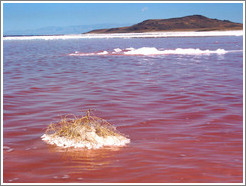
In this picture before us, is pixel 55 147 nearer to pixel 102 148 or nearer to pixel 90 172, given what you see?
pixel 102 148

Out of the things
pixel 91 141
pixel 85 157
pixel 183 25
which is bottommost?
pixel 85 157

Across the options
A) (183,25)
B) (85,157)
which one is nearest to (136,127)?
(85,157)

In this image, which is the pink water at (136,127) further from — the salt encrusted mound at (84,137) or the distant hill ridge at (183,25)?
the distant hill ridge at (183,25)

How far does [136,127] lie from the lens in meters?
5.56

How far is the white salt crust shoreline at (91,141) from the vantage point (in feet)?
15.0

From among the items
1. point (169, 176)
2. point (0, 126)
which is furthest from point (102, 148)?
point (0, 126)

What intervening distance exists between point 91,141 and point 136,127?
1.20 m

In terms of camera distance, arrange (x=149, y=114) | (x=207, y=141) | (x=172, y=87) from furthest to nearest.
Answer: (x=172, y=87) → (x=149, y=114) → (x=207, y=141)

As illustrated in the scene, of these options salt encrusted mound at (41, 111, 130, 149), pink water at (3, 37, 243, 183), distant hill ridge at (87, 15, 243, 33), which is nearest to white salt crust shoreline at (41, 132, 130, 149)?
salt encrusted mound at (41, 111, 130, 149)

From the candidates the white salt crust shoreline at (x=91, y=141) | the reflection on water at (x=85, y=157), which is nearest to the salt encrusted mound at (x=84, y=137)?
the white salt crust shoreline at (x=91, y=141)

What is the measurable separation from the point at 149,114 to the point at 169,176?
8.75 ft

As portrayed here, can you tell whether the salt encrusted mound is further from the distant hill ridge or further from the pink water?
the distant hill ridge

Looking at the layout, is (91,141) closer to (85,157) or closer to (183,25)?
(85,157)

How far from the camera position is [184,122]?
19.0 ft
